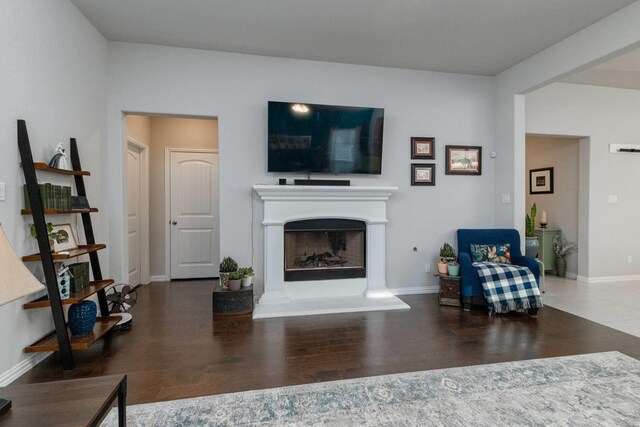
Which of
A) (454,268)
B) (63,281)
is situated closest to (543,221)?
(454,268)

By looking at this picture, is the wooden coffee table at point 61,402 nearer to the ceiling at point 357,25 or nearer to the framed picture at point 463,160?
the ceiling at point 357,25

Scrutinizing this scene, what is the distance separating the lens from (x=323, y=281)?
377cm

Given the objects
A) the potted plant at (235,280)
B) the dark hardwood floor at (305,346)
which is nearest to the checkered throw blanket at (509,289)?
the dark hardwood floor at (305,346)

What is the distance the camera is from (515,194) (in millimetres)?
3980

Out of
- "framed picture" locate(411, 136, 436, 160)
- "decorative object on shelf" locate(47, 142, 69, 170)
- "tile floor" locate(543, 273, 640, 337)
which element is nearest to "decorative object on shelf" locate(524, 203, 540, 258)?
"tile floor" locate(543, 273, 640, 337)

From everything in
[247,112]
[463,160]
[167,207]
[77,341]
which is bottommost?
[77,341]

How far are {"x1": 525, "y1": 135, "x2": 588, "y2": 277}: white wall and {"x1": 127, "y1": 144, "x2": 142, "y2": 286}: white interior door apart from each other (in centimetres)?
594

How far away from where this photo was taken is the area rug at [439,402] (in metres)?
1.69

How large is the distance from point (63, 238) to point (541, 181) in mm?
6650

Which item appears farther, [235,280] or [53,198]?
[235,280]

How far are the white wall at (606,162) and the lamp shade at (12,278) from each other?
221 inches

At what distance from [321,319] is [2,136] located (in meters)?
2.85

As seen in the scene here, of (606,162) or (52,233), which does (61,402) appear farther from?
(606,162)

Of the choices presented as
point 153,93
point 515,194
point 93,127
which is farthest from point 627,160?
point 93,127
